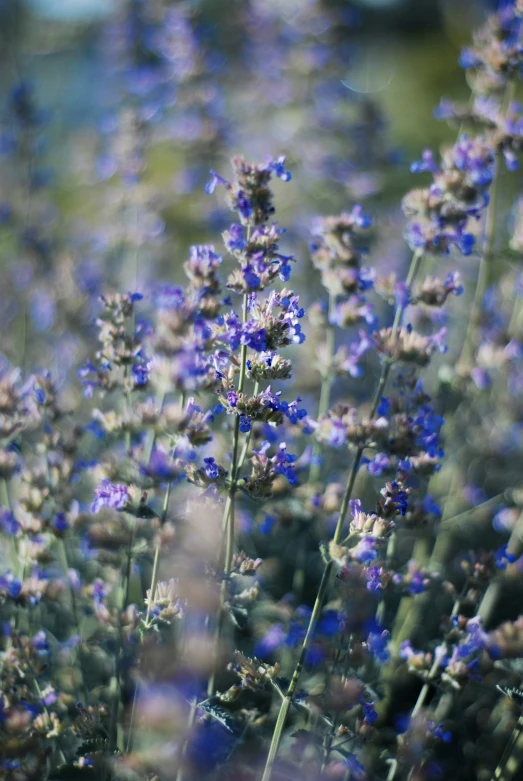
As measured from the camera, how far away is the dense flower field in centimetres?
192

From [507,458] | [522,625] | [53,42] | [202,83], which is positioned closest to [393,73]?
[53,42]

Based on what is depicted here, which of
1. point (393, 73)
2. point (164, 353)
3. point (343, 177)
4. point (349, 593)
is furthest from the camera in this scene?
point (393, 73)

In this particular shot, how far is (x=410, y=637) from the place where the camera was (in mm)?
3092

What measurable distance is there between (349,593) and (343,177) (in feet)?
13.0

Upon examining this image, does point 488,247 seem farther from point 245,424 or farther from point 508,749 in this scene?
point 508,749

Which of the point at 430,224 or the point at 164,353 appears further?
the point at 430,224

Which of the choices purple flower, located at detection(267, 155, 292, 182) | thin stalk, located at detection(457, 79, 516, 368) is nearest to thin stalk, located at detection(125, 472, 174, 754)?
purple flower, located at detection(267, 155, 292, 182)

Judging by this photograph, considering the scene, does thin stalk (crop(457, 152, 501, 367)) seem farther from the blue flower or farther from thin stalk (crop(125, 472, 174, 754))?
thin stalk (crop(125, 472, 174, 754))

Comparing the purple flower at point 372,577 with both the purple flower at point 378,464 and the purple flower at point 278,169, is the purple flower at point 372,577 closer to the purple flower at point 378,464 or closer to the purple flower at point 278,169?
the purple flower at point 378,464

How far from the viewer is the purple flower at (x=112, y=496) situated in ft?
6.42

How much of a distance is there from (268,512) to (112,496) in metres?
0.94

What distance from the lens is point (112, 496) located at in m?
1.98

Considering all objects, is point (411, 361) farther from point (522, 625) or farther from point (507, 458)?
point (507, 458)

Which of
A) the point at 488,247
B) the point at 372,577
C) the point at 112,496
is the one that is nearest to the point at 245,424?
the point at 112,496
